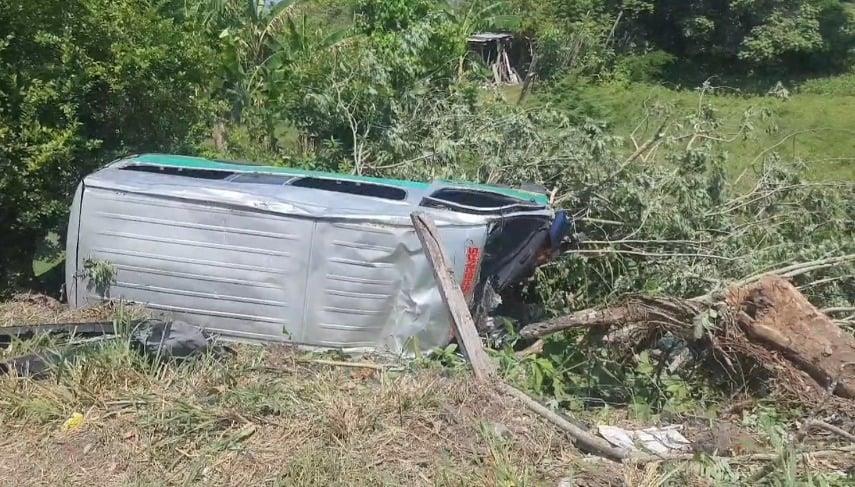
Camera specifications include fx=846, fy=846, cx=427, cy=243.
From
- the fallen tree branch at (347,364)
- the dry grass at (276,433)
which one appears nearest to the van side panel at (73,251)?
the dry grass at (276,433)

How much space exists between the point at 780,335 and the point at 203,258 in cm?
361

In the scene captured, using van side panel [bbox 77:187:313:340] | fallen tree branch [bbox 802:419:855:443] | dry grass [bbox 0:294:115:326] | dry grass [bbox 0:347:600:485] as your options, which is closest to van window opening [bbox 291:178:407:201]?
van side panel [bbox 77:187:313:340]

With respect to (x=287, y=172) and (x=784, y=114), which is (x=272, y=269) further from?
(x=784, y=114)

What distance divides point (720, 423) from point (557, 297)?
96.0 inches

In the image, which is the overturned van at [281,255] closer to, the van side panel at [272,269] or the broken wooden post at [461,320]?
the van side panel at [272,269]

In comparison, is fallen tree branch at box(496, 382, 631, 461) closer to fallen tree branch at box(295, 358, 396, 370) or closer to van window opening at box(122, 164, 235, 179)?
fallen tree branch at box(295, 358, 396, 370)

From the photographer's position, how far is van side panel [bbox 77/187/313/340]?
5555 millimetres

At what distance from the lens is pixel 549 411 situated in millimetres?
4363

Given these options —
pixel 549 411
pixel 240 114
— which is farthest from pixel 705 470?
pixel 240 114

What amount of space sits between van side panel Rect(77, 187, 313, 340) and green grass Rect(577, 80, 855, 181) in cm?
434

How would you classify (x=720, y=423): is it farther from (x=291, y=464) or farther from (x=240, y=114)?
(x=240, y=114)

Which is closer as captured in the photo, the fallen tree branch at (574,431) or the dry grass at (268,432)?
the dry grass at (268,432)

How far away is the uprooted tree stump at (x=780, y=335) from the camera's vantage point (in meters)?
4.63

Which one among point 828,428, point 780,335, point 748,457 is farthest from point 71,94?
point 828,428
